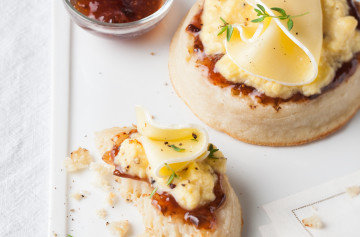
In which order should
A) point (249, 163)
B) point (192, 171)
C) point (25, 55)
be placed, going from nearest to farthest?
point (192, 171) → point (249, 163) → point (25, 55)

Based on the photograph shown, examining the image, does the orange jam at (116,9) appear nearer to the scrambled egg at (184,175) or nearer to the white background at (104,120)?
the white background at (104,120)

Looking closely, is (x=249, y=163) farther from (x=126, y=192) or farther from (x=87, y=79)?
(x=87, y=79)

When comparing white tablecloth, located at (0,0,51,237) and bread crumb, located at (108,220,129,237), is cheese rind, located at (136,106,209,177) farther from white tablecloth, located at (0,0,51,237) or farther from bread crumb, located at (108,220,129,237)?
white tablecloth, located at (0,0,51,237)

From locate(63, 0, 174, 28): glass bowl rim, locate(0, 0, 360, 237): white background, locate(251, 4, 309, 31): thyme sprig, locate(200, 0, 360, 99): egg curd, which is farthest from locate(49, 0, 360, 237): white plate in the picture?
locate(251, 4, 309, 31): thyme sprig

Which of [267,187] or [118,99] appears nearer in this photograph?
[267,187]

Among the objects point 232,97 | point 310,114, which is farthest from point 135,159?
point 310,114

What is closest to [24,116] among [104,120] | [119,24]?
[104,120]

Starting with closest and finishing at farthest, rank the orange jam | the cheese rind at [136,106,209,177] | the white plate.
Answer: the cheese rind at [136,106,209,177], the white plate, the orange jam

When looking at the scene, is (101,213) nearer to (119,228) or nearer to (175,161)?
(119,228)
